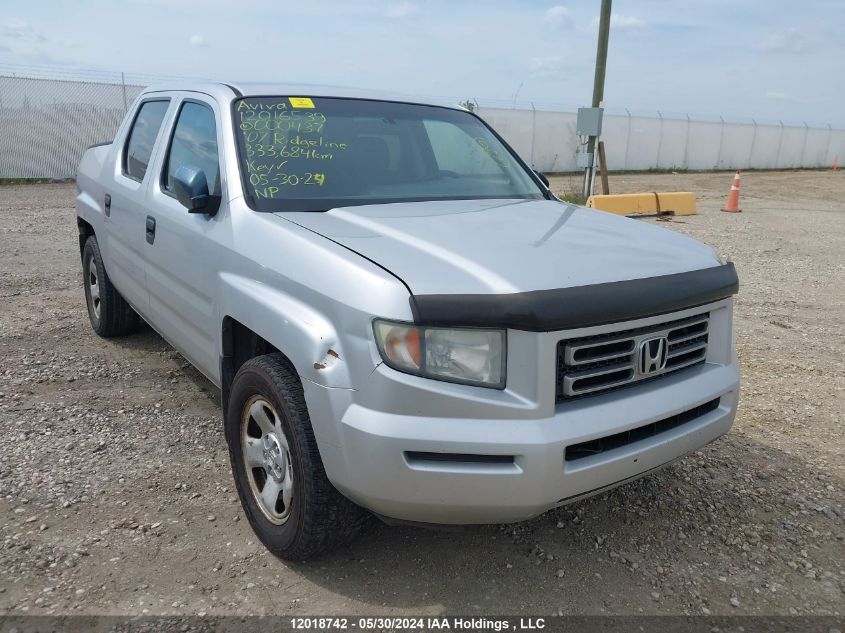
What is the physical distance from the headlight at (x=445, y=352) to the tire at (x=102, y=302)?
11.5 feet

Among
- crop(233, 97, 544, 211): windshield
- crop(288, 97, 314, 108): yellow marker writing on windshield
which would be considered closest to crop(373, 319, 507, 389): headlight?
crop(233, 97, 544, 211): windshield

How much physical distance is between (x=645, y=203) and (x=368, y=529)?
1213 centimetres

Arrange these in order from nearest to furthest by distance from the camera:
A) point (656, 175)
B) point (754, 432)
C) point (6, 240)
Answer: point (754, 432)
point (6, 240)
point (656, 175)

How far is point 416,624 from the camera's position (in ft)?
8.18

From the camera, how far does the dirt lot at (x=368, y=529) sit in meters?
2.63

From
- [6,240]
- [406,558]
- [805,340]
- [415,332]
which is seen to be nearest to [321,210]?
[415,332]

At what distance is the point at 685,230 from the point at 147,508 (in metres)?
10.6

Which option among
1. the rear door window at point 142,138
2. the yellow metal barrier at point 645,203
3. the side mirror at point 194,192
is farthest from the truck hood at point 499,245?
the yellow metal barrier at point 645,203

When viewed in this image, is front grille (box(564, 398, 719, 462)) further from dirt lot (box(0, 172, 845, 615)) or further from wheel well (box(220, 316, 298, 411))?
wheel well (box(220, 316, 298, 411))

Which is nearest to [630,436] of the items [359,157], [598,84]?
[359,157]

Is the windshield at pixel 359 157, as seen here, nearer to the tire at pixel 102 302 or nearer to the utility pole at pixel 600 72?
the tire at pixel 102 302

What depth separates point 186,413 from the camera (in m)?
4.18

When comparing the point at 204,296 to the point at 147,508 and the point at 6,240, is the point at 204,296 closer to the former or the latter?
the point at 147,508

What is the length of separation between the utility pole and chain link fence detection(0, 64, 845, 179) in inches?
479
